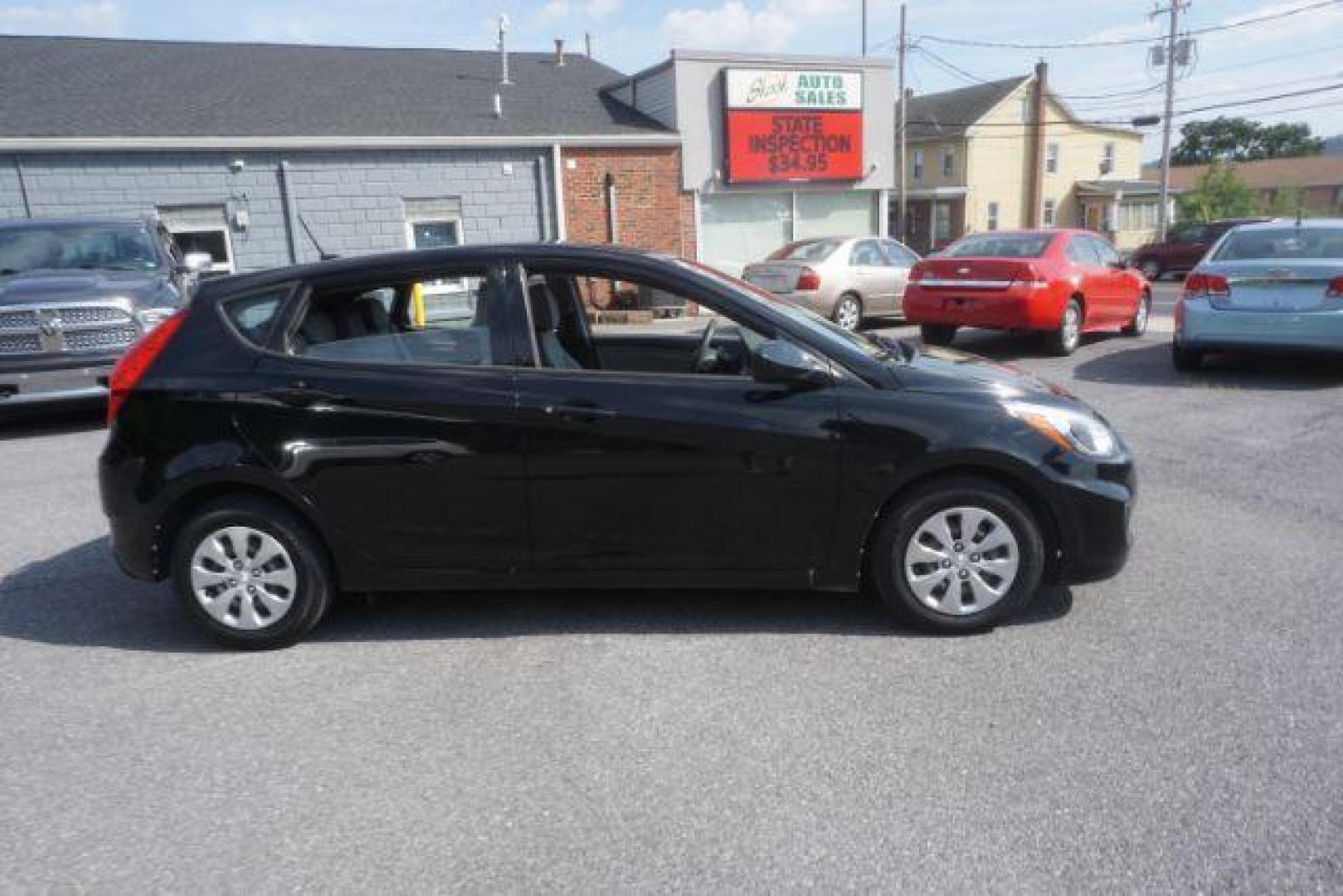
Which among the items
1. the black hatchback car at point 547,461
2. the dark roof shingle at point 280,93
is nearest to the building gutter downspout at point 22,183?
the dark roof shingle at point 280,93

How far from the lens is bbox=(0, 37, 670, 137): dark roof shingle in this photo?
1605 centimetres

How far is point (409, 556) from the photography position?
3.88 meters

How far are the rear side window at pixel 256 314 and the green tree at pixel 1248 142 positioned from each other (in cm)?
10157

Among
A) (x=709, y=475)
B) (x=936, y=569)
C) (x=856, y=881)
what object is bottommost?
(x=856, y=881)

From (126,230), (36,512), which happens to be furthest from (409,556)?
(126,230)

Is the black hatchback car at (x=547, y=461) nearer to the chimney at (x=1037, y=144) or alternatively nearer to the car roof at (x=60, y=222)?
the car roof at (x=60, y=222)

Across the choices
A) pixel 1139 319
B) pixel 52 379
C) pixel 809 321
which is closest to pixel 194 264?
pixel 52 379

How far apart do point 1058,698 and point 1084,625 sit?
69 cm

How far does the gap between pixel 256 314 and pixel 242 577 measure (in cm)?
108

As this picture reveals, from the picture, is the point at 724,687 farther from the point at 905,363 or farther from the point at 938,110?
the point at 938,110

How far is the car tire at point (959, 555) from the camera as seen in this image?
374cm

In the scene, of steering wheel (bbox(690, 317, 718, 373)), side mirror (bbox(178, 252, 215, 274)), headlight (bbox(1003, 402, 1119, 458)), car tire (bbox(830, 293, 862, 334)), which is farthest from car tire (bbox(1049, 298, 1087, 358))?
side mirror (bbox(178, 252, 215, 274))

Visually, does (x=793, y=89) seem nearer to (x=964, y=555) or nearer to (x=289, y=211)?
(x=289, y=211)

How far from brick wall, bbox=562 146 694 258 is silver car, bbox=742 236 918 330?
5070 mm
